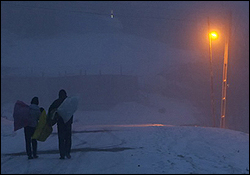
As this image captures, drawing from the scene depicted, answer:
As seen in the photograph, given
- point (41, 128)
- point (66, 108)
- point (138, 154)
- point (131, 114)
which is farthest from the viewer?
point (131, 114)

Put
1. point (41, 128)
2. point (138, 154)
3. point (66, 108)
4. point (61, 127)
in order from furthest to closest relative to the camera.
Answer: point (138, 154)
point (41, 128)
point (61, 127)
point (66, 108)

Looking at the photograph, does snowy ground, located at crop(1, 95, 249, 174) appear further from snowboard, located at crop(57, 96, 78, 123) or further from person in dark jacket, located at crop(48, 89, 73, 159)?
snowboard, located at crop(57, 96, 78, 123)

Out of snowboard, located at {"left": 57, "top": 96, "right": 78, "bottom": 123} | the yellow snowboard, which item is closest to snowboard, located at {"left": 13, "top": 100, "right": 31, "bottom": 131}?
the yellow snowboard

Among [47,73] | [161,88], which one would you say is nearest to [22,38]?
[47,73]

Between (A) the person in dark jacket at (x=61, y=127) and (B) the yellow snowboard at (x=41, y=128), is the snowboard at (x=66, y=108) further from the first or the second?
(B) the yellow snowboard at (x=41, y=128)

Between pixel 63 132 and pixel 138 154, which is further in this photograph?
pixel 138 154

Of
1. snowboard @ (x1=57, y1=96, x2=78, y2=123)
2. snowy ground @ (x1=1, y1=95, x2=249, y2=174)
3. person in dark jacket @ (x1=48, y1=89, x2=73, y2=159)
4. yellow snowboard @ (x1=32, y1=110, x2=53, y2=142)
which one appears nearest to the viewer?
snowy ground @ (x1=1, y1=95, x2=249, y2=174)

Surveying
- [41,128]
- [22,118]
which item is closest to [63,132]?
[41,128]

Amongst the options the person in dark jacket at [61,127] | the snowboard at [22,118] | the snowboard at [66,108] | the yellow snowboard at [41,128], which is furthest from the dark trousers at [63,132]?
the snowboard at [22,118]

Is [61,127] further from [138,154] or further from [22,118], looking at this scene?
[138,154]

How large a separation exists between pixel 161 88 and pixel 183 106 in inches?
209

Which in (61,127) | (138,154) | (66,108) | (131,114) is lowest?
(131,114)

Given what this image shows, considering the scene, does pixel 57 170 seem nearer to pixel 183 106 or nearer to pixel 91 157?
pixel 91 157

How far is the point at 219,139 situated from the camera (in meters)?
12.0
